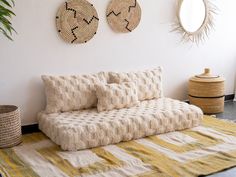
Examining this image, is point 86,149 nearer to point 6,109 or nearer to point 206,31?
point 6,109

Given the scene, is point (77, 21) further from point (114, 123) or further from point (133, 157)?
point (133, 157)

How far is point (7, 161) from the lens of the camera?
278cm

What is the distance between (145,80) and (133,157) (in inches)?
50.4

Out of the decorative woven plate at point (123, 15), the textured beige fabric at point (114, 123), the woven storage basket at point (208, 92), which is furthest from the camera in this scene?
the woven storage basket at point (208, 92)

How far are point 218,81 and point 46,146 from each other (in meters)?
2.33

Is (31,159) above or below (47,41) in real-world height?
below

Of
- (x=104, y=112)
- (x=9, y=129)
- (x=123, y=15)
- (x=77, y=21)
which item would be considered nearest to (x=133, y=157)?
(x=104, y=112)

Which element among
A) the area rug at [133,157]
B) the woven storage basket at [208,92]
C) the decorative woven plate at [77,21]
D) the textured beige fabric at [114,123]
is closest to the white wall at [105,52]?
the decorative woven plate at [77,21]

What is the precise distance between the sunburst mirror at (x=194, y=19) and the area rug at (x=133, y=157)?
5.10 ft

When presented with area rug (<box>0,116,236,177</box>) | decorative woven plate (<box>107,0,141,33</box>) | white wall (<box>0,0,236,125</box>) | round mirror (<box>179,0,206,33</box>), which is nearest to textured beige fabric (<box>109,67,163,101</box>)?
white wall (<box>0,0,236,125</box>)

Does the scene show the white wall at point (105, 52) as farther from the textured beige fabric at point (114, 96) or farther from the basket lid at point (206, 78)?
the textured beige fabric at point (114, 96)

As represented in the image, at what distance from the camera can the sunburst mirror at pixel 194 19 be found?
431cm

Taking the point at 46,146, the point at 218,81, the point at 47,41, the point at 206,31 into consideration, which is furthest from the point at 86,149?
the point at 206,31

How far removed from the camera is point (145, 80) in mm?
3887
